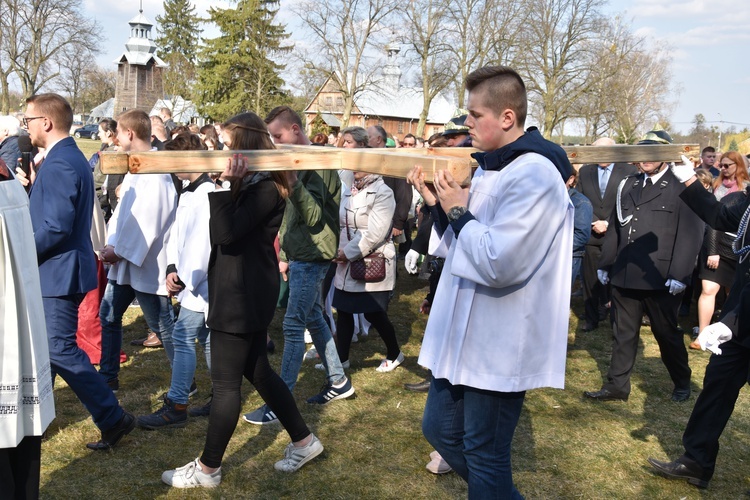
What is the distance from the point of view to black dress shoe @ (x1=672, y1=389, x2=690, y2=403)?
20.0ft

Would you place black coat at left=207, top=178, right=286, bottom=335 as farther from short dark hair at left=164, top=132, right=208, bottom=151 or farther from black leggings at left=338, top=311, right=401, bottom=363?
black leggings at left=338, top=311, right=401, bottom=363

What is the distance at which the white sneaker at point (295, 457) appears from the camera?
437cm

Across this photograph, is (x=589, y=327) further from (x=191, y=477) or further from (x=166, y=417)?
(x=191, y=477)

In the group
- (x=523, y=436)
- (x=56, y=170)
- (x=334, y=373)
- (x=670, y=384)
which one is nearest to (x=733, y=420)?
(x=670, y=384)

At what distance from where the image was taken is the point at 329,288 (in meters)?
7.75

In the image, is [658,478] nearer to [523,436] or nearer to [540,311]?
[523,436]

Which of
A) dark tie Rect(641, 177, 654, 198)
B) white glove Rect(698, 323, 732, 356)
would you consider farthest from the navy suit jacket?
dark tie Rect(641, 177, 654, 198)

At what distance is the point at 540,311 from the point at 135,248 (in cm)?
349

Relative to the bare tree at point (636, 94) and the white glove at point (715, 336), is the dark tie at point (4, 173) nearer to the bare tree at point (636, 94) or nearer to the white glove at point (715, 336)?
the white glove at point (715, 336)

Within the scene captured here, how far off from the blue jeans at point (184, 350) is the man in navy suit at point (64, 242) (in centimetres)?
52

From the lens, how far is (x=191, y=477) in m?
4.05

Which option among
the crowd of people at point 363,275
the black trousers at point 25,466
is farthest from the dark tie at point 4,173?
the black trousers at point 25,466

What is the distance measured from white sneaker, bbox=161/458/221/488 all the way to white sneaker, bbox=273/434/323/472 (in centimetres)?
44

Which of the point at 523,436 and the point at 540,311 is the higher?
the point at 540,311
